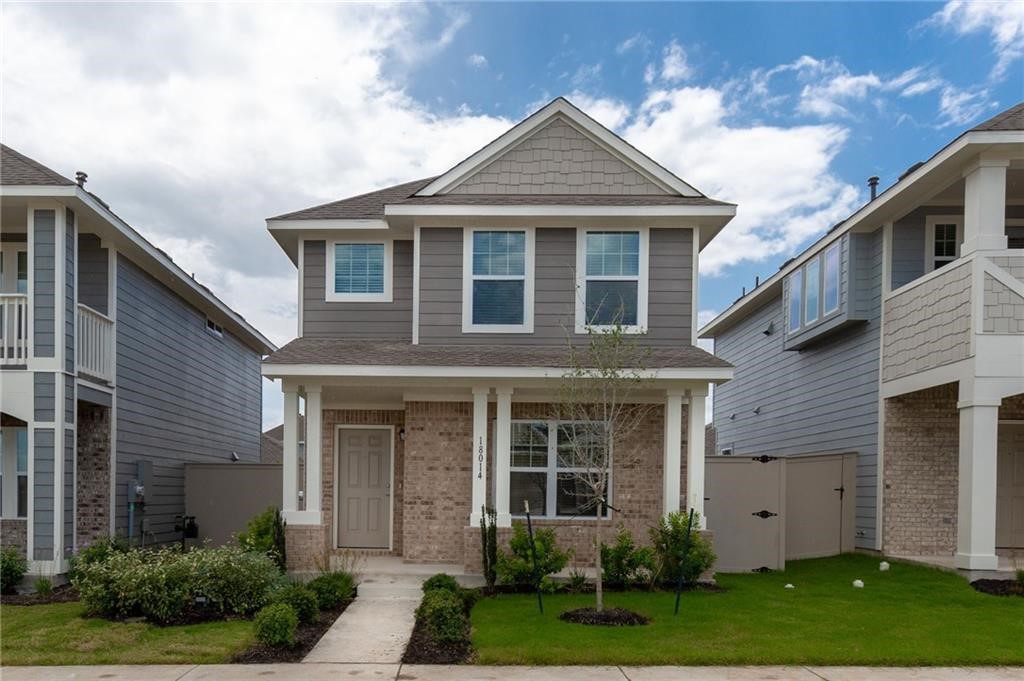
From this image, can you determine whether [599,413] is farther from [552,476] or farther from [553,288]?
[553,288]

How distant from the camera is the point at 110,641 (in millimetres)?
7230

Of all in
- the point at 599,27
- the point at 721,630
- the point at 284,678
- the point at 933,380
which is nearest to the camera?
the point at 284,678

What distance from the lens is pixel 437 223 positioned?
11.2 metres

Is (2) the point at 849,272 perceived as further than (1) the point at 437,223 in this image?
Yes

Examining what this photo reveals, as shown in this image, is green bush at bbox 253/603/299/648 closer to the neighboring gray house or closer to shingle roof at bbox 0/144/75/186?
the neighboring gray house

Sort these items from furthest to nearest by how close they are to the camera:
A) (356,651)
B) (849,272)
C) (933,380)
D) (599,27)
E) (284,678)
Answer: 1. (849,272)
2. (599,27)
3. (933,380)
4. (356,651)
5. (284,678)

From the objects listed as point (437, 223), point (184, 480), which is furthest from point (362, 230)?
point (184, 480)

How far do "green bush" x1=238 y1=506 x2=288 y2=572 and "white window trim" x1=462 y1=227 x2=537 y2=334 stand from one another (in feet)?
12.4

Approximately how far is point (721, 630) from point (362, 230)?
25.0 ft

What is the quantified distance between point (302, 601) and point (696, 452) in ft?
18.1

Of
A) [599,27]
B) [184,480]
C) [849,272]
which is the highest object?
[599,27]

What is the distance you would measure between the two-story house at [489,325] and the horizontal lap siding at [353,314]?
0.02 meters

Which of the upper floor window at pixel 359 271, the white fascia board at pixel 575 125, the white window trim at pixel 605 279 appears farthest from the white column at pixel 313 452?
the white window trim at pixel 605 279

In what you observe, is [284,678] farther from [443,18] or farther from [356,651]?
[443,18]
